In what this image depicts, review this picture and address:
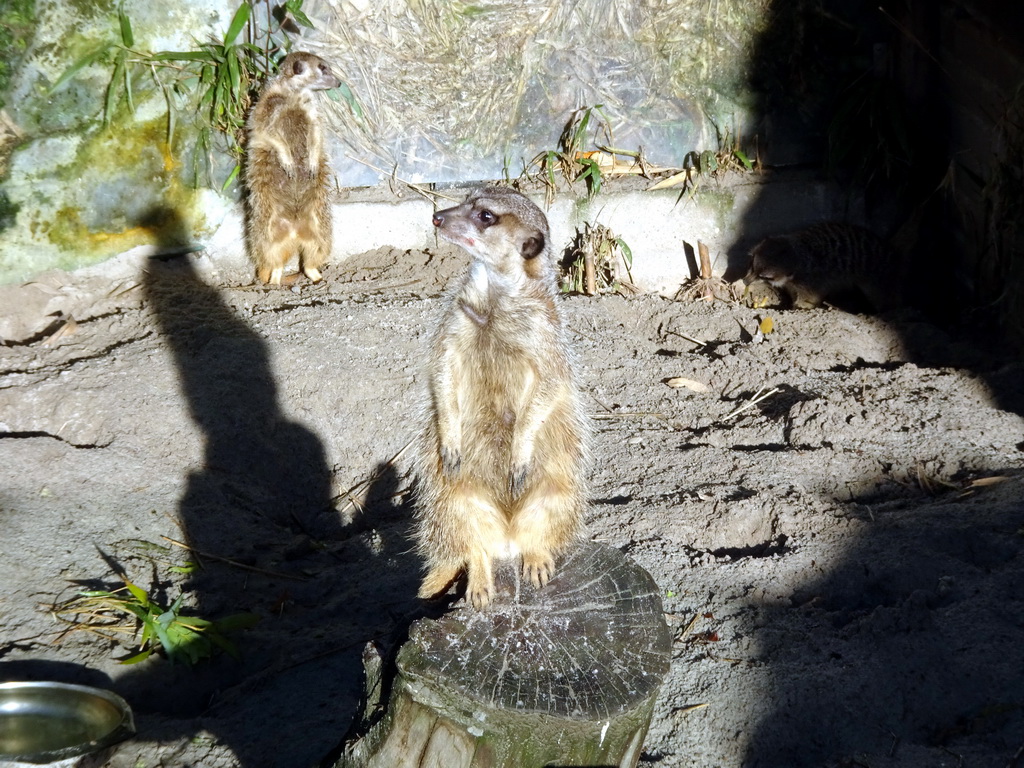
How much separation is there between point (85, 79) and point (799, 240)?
3445 mm

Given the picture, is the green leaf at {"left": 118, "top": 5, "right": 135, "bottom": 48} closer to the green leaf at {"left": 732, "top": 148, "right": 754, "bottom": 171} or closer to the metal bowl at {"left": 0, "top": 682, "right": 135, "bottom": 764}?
the green leaf at {"left": 732, "top": 148, "right": 754, "bottom": 171}

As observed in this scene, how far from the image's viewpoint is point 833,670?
257 cm

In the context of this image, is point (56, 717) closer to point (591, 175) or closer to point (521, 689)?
point (521, 689)

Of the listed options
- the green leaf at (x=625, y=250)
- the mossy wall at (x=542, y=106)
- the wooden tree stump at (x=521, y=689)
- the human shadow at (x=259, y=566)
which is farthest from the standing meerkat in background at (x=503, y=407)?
the mossy wall at (x=542, y=106)

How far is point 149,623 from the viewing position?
2.91 metres

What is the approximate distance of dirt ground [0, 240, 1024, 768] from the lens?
2.56 metres

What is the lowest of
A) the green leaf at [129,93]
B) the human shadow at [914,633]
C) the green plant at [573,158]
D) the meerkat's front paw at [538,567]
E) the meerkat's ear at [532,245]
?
the human shadow at [914,633]

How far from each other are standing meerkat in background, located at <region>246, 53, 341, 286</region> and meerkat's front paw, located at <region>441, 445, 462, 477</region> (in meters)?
2.69

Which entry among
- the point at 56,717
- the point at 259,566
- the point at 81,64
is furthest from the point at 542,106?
the point at 56,717

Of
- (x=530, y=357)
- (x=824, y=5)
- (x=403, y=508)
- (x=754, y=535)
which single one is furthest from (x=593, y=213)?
(x=530, y=357)

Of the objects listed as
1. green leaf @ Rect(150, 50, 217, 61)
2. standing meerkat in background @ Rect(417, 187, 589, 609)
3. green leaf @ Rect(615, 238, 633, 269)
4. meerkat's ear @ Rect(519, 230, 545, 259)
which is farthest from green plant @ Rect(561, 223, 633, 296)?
meerkat's ear @ Rect(519, 230, 545, 259)

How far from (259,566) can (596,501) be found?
1130 mm

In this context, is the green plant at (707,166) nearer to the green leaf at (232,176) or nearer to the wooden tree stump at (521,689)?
the green leaf at (232,176)

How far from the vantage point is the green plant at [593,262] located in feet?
16.8
